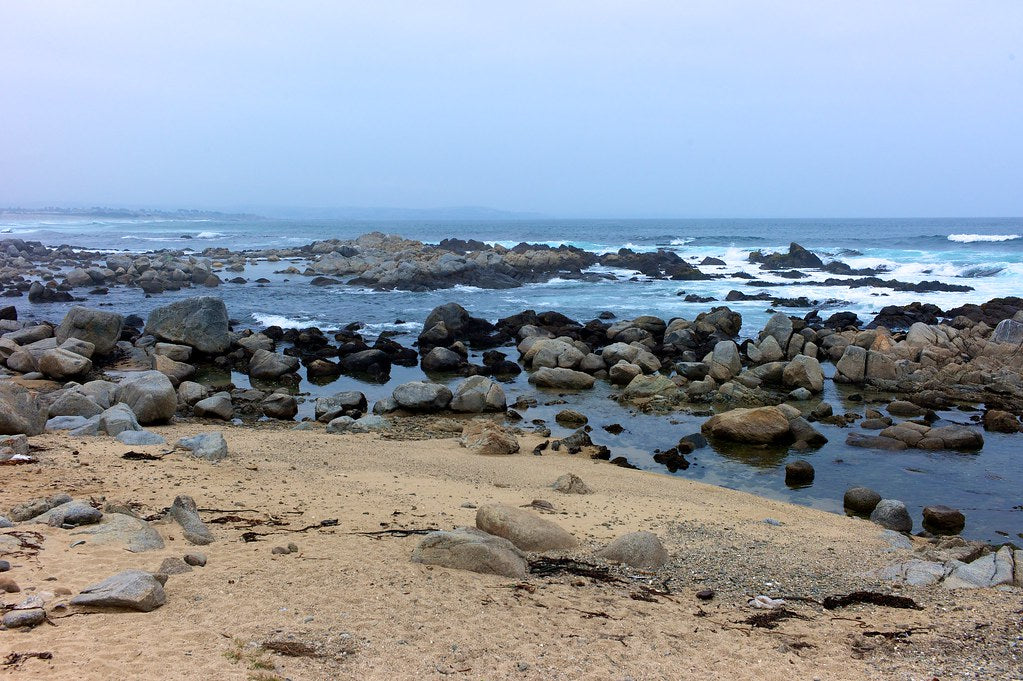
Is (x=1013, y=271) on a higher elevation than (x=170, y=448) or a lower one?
higher

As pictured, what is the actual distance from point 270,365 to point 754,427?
13.3 metres

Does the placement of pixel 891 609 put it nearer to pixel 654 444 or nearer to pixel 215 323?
pixel 654 444

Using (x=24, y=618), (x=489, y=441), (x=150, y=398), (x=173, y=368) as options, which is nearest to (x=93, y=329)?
(x=173, y=368)

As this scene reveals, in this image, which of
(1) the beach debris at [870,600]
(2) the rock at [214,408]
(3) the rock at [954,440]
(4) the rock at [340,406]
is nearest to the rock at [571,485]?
(1) the beach debris at [870,600]

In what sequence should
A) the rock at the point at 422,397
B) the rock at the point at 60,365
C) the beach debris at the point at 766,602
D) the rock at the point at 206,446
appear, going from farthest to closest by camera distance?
the rock at the point at 60,365 → the rock at the point at 422,397 → the rock at the point at 206,446 → the beach debris at the point at 766,602

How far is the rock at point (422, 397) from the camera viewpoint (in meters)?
16.6

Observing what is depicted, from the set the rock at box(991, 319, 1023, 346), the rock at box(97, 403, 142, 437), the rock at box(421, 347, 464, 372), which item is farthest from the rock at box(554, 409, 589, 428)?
the rock at box(991, 319, 1023, 346)

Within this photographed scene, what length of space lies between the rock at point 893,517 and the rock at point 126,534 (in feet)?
31.9

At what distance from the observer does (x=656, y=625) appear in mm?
6375

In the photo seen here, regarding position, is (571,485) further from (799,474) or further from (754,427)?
(754,427)

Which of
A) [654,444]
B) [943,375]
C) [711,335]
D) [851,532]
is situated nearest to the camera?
[851,532]

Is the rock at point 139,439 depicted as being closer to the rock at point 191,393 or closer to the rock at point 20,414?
the rock at point 20,414

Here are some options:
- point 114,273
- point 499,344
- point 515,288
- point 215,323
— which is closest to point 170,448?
point 215,323

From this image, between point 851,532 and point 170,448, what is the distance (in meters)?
10.2
